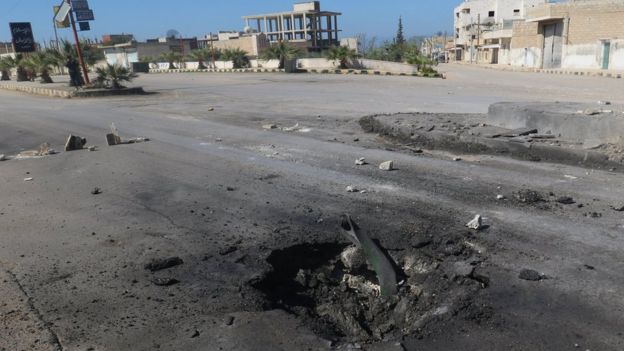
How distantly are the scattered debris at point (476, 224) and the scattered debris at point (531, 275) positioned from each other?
2.79ft

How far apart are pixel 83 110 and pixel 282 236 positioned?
48.7ft

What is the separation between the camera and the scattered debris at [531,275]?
11.8 feet

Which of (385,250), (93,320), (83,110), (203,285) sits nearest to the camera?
(93,320)

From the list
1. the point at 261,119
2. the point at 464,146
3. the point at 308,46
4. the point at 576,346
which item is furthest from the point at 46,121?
the point at 308,46

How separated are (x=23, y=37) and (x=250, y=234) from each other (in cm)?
3805

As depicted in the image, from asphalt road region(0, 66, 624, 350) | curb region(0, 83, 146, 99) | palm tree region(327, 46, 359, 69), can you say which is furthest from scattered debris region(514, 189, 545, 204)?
palm tree region(327, 46, 359, 69)

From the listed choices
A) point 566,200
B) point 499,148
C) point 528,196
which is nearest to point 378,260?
point 528,196

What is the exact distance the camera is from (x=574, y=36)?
4462 centimetres

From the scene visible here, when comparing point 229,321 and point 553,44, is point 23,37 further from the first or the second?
point 553,44

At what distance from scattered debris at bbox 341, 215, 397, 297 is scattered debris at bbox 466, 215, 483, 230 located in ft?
3.13

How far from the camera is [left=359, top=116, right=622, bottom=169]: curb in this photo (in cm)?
694

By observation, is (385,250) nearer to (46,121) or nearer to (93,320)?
(93,320)

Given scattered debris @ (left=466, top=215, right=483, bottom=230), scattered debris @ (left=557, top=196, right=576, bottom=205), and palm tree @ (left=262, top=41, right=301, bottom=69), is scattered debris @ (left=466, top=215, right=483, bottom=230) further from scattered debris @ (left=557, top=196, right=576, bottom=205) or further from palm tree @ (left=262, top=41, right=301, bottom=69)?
palm tree @ (left=262, top=41, right=301, bottom=69)

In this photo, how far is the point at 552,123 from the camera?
8148 millimetres
